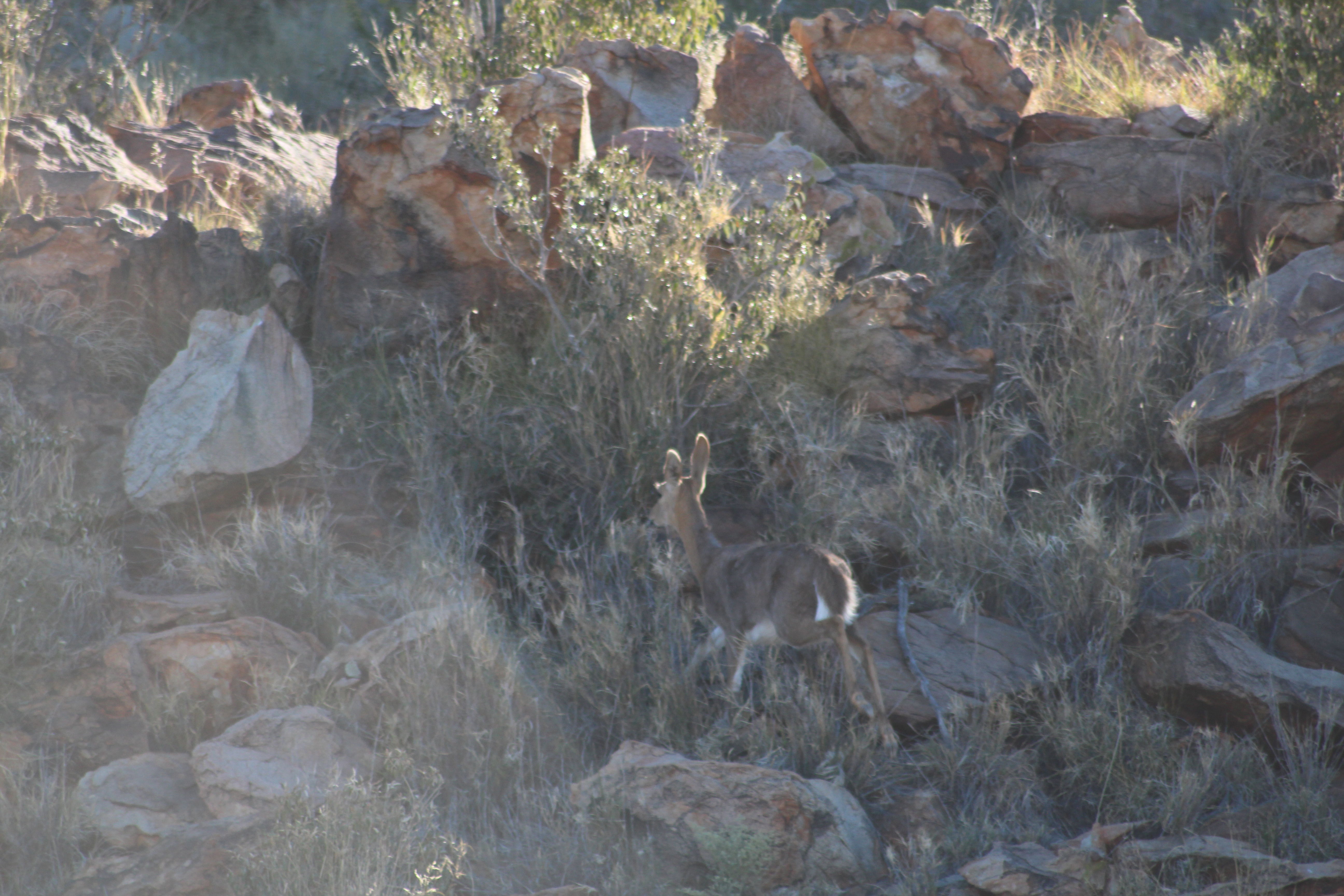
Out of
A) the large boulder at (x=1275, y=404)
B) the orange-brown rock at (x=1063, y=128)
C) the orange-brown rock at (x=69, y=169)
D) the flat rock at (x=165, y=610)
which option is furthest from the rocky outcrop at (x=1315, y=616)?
the orange-brown rock at (x=69, y=169)

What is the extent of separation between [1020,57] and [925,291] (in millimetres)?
5399

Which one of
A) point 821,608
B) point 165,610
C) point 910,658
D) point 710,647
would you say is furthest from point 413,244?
point 910,658

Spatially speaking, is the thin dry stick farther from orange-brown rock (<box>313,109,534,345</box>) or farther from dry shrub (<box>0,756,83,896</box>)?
dry shrub (<box>0,756,83,896</box>)

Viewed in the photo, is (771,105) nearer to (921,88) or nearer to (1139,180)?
(921,88)

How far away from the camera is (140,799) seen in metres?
4.92

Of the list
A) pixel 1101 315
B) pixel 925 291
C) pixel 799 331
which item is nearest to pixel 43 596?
pixel 799 331

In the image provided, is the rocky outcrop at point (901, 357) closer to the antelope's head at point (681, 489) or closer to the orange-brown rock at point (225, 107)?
the antelope's head at point (681, 489)

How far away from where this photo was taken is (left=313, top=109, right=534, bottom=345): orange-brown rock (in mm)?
8031

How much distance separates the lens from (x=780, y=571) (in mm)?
5641

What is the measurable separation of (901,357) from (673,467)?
2119 mm

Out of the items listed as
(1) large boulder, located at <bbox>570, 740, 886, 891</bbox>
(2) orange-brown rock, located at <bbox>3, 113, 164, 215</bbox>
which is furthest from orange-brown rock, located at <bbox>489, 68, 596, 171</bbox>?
(1) large boulder, located at <bbox>570, 740, 886, 891</bbox>

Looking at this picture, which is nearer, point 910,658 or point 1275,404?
point 910,658

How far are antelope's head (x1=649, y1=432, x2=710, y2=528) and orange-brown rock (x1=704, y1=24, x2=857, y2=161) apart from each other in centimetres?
520

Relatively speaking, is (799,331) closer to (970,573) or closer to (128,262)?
(970,573)
